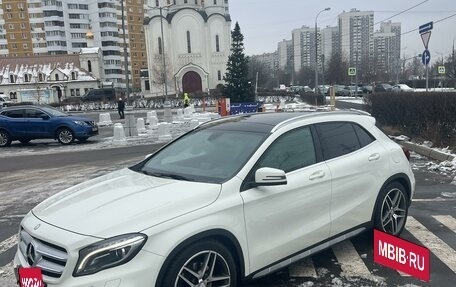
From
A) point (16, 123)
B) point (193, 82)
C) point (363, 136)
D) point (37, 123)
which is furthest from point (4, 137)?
point (193, 82)

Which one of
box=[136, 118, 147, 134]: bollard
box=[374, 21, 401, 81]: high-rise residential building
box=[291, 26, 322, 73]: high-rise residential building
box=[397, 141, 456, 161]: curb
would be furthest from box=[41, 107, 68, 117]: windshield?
box=[291, 26, 322, 73]: high-rise residential building

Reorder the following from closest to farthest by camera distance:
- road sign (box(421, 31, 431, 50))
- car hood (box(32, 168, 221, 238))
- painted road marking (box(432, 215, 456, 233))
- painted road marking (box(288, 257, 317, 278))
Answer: car hood (box(32, 168, 221, 238)) → painted road marking (box(288, 257, 317, 278)) → painted road marking (box(432, 215, 456, 233)) → road sign (box(421, 31, 431, 50))

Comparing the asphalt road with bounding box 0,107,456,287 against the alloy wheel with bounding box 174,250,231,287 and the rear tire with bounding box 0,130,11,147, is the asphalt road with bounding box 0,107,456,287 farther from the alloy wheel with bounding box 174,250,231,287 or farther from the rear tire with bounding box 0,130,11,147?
the rear tire with bounding box 0,130,11,147

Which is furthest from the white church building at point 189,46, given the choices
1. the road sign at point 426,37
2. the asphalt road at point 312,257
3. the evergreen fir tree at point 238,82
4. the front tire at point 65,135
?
the road sign at point 426,37

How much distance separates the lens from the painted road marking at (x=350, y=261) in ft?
13.7

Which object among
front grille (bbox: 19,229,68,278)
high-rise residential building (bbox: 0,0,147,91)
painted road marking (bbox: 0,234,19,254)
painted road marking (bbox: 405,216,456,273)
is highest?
high-rise residential building (bbox: 0,0,147,91)

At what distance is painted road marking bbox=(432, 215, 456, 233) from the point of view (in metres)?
5.50

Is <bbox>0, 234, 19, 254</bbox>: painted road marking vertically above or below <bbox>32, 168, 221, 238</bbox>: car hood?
below

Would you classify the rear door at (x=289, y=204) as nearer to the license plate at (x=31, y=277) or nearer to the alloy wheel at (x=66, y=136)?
the license plate at (x=31, y=277)

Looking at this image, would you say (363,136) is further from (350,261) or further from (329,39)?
(329,39)

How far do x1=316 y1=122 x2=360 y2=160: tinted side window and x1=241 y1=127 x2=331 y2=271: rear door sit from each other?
0.17 metres

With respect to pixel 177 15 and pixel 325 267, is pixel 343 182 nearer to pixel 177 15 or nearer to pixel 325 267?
pixel 325 267

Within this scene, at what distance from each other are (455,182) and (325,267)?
16.3 ft

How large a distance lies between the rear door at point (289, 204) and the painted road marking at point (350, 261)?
1.59ft
